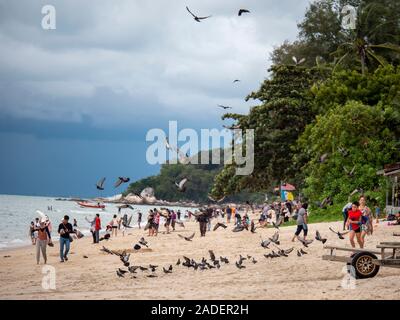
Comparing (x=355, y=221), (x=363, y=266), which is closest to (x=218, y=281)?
(x=363, y=266)

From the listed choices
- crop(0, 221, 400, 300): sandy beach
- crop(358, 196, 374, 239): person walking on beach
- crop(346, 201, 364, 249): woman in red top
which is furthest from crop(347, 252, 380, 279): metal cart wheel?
crop(358, 196, 374, 239): person walking on beach

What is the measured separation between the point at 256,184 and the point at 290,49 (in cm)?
2094

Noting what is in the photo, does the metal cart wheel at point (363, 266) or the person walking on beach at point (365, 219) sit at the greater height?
the person walking on beach at point (365, 219)

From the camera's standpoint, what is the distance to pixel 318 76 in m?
49.5

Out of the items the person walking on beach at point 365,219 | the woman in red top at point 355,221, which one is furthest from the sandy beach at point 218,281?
the woman in red top at point 355,221

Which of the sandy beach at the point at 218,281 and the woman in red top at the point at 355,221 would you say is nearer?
the sandy beach at the point at 218,281

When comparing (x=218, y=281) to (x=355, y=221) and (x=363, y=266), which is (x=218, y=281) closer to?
(x=363, y=266)

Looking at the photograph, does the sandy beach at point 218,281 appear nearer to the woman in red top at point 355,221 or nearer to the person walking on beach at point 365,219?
the person walking on beach at point 365,219

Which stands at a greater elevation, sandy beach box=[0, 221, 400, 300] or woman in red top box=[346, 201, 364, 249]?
woman in red top box=[346, 201, 364, 249]

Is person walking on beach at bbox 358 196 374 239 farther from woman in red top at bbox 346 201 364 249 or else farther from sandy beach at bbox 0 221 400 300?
woman in red top at bbox 346 201 364 249

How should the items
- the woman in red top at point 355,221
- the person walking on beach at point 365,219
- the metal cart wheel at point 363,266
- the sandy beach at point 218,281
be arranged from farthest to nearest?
the person walking on beach at point 365,219
the woman in red top at point 355,221
the metal cart wheel at point 363,266
the sandy beach at point 218,281
